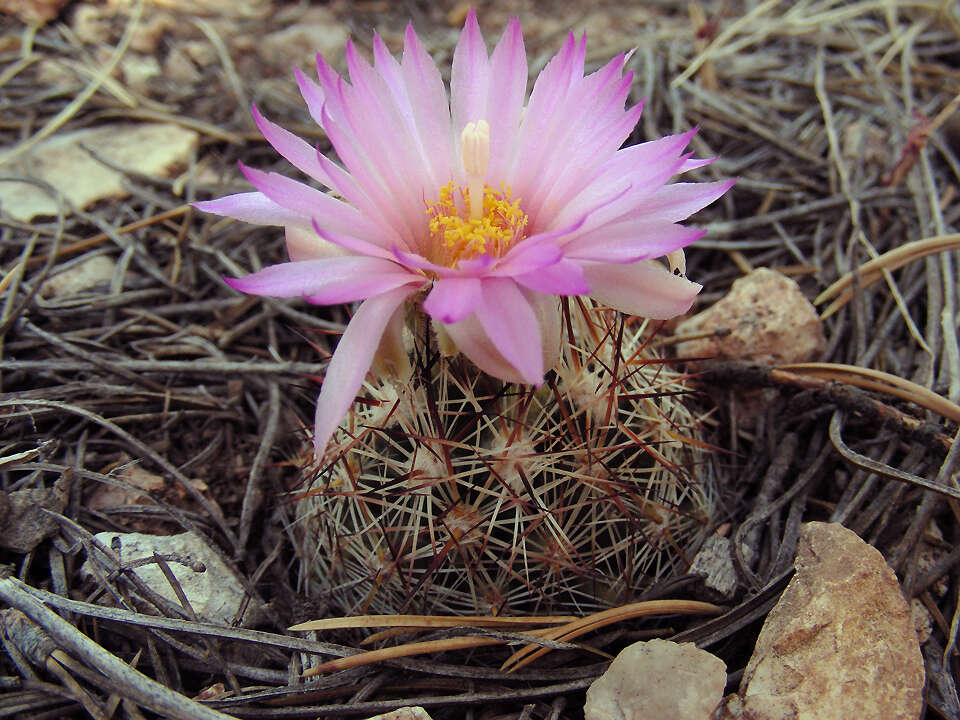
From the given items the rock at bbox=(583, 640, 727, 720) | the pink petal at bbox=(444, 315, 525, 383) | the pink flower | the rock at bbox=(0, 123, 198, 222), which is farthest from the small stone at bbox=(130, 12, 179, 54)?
the rock at bbox=(583, 640, 727, 720)

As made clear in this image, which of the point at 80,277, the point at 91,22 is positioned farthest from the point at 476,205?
A: the point at 91,22

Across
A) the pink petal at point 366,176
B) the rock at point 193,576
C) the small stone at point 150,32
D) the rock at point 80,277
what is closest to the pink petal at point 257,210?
the pink petal at point 366,176

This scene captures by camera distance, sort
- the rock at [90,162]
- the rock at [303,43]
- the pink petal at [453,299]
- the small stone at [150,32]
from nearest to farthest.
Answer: the pink petal at [453,299]
the rock at [90,162]
the small stone at [150,32]
the rock at [303,43]

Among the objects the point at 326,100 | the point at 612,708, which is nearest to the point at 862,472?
the point at 612,708

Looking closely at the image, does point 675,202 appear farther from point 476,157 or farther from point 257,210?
point 257,210

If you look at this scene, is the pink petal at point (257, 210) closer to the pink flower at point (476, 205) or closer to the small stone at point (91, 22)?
the pink flower at point (476, 205)

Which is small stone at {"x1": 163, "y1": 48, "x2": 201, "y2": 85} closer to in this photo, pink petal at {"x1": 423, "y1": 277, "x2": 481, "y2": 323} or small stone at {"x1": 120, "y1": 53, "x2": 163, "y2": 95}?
Answer: small stone at {"x1": 120, "y1": 53, "x2": 163, "y2": 95}

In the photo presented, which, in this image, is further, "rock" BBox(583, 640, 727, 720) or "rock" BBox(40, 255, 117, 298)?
"rock" BBox(40, 255, 117, 298)
